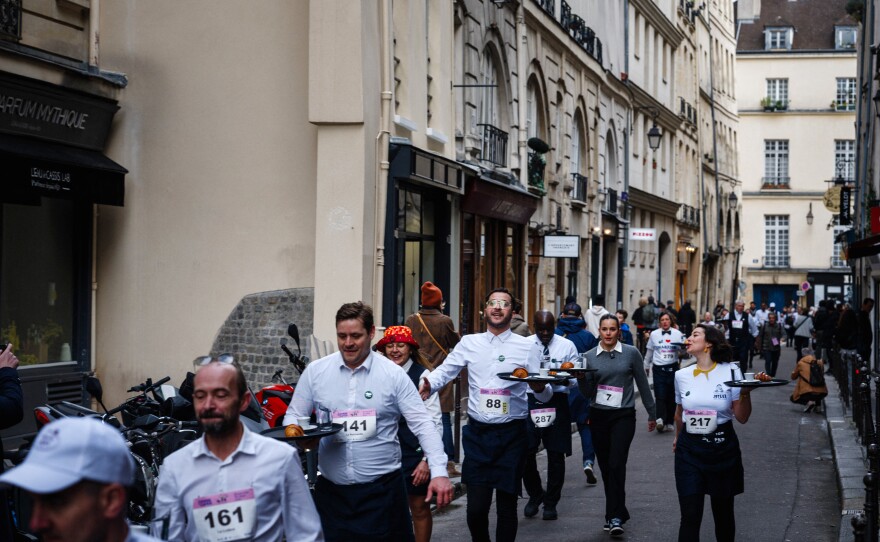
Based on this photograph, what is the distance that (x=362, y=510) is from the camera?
21.0 ft

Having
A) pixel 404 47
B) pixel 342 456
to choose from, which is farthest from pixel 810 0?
pixel 342 456

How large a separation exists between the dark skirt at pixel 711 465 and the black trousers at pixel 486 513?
1.13 metres

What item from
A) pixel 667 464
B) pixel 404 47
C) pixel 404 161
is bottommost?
pixel 667 464

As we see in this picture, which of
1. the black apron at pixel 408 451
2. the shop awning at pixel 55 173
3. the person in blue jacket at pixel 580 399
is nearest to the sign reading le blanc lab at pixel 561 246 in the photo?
the person in blue jacket at pixel 580 399

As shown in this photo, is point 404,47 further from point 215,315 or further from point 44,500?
point 44,500

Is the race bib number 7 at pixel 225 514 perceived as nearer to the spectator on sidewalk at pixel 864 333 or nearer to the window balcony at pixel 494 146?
the window balcony at pixel 494 146

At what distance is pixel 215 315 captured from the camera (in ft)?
53.4

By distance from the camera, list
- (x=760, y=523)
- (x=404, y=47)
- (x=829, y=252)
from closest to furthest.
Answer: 1. (x=760, y=523)
2. (x=404, y=47)
3. (x=829, y=252)

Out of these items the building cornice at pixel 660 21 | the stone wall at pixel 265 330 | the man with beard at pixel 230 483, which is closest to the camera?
the man with beard at pixel 230 483

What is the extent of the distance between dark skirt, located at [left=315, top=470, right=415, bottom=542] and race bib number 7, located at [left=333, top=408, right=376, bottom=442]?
229 millimetres

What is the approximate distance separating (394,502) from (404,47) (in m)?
12.4

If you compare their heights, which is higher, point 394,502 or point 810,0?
point 810,0

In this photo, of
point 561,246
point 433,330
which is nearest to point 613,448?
point 433,330

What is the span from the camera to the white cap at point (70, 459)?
115 inches
